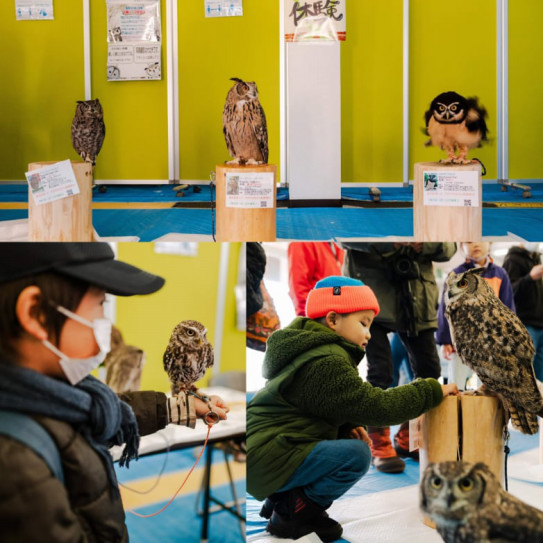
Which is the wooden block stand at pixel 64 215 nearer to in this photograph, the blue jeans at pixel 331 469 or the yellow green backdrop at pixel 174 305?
the yellow green backdrop at pixel 174 305

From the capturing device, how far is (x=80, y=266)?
167cm

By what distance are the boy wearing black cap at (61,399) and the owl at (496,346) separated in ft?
2.49

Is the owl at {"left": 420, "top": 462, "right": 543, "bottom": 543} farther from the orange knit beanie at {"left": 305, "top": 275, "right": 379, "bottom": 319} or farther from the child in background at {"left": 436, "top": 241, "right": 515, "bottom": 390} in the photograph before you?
the orange knit beanie at {"left": 305, "top": 275, "right": 379, "bottom": 319}

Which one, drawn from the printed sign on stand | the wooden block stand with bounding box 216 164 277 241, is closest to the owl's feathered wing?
the wooden block stand with bounding box 216 164 277 241

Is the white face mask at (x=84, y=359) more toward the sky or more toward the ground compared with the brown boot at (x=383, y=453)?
more toward the sky

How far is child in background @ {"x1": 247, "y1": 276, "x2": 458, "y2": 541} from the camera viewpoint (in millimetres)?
1754

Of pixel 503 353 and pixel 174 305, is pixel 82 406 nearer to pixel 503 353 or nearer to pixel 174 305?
pixel 174 305

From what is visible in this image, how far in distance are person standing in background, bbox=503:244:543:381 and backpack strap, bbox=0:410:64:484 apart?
112cm

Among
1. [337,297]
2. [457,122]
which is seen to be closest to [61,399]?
[337,297]

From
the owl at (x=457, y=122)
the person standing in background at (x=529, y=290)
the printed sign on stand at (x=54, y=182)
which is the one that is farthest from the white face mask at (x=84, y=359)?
the owl at (x=457, y=122)

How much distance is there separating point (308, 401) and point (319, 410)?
3 centimetres

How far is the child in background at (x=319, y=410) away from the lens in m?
1.75

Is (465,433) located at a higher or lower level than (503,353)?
lower

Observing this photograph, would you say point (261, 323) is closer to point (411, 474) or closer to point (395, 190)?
point (411, 474)
